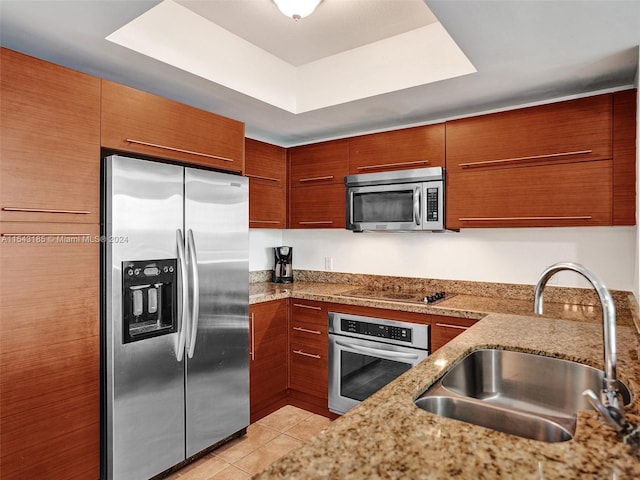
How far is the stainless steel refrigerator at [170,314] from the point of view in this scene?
2020 millimetres

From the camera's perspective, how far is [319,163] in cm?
344

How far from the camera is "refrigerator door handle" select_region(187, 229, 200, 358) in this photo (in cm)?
232

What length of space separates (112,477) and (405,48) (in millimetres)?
2821

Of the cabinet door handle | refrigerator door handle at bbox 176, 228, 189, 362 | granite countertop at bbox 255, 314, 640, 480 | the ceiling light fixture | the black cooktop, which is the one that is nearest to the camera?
granite countertop at bbox 255, 314, 640, 480

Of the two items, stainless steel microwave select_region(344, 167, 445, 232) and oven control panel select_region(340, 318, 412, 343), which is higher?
stainless steel microwave select_region(344, 167, 445, 232)

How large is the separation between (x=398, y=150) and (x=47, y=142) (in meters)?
2.18

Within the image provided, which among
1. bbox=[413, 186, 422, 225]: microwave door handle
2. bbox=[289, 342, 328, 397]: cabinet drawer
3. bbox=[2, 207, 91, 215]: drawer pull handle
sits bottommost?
bbox=[289, 342, 328, 397]: cabinet drawer

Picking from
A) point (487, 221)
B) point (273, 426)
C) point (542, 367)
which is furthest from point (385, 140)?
point (273, 426)

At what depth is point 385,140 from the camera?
3.10 metres

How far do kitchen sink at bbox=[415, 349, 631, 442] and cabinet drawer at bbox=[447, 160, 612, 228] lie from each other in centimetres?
135

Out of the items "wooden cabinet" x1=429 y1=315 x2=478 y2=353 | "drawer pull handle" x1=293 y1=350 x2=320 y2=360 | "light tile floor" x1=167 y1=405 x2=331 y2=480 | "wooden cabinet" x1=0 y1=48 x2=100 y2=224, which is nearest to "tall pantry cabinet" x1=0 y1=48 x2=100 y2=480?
"wooden cabinet" x1=0 y1=48 x2=100 y2=224

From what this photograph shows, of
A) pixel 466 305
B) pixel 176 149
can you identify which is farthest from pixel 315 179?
pixel 466 305

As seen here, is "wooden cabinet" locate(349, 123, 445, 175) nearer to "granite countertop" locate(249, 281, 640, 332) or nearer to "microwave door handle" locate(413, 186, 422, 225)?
"microwave door handle" locate(413, 186, 422, 225)

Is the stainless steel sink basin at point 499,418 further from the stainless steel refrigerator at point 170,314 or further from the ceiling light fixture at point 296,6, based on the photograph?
the ceiling light fixture at point 296,6
